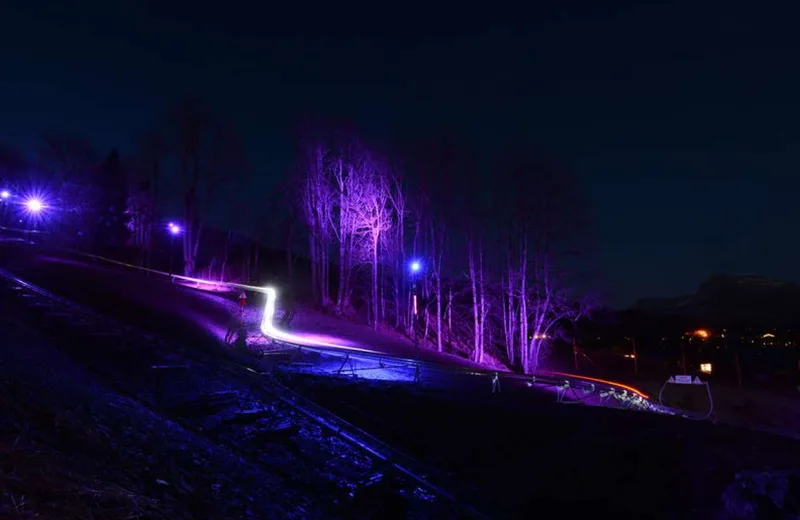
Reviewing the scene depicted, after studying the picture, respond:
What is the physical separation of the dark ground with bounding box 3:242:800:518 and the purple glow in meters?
55.8

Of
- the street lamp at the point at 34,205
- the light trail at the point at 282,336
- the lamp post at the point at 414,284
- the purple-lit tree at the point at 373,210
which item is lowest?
→ the light trail at the point at 282,336

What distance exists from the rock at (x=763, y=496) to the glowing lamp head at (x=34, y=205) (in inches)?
2617

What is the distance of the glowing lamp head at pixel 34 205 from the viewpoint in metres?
57.9

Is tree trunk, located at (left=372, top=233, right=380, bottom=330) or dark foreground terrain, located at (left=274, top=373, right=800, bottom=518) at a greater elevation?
tree trunk, located at (left=372, top=233, right=380, bottom=330)

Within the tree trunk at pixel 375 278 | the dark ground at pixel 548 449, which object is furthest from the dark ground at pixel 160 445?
the tree trunk at pixel 375 278

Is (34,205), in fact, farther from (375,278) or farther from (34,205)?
(375,278)

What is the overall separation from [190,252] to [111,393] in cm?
3342

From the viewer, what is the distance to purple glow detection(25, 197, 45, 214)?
57.9 m

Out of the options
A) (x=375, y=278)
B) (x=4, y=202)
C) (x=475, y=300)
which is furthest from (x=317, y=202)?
(x=4, y=202)

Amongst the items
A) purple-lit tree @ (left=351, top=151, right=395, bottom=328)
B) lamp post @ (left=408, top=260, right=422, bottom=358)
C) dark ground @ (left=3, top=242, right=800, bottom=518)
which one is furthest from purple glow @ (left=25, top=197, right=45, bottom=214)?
dark ground @ (left=3, top=242, right=800, bottom=518)

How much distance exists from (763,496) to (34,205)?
67.6 metres

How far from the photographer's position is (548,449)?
11.6 metres

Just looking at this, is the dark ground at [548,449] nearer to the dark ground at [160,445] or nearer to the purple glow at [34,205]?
the dark ground at [160,445]

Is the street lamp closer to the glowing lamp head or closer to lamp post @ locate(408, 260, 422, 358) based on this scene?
the glowing lamp head
